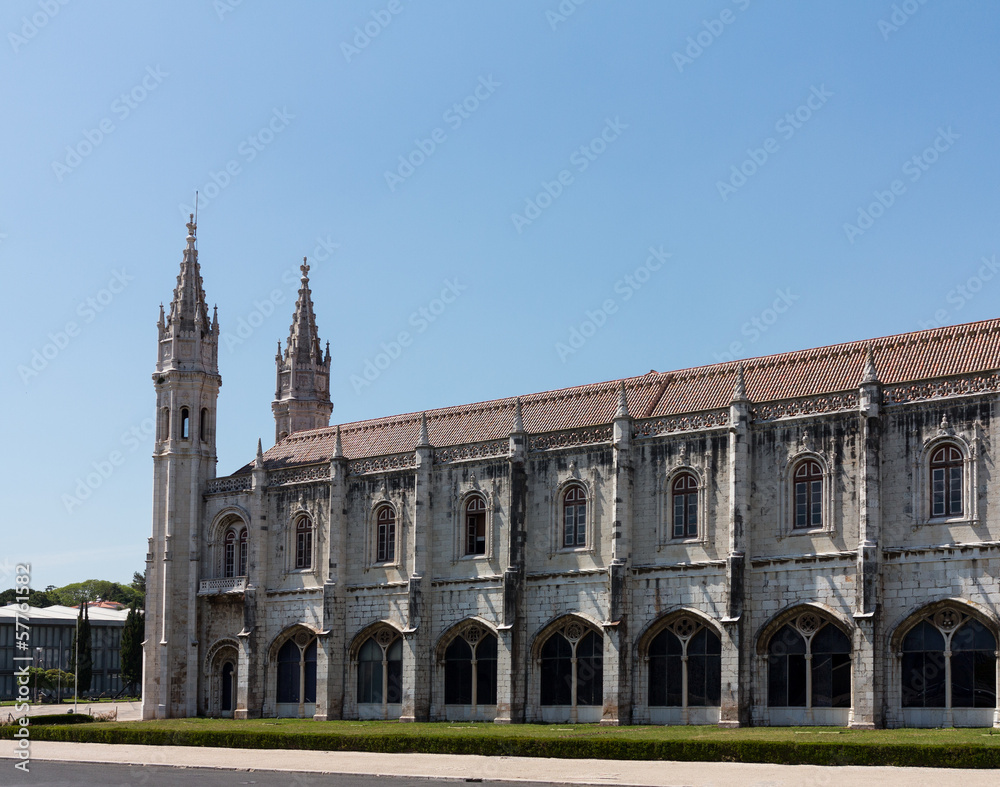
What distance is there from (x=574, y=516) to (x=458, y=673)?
24.4ft

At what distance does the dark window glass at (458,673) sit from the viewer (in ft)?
158

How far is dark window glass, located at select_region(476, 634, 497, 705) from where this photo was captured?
4762 centimetres

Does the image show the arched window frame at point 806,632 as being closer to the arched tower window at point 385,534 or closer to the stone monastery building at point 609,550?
the stone monastery building at point 609,550

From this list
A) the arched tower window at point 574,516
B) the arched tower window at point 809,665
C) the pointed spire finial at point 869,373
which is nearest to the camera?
the pointed spire finial at point 869,373

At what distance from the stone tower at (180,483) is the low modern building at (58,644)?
133ft

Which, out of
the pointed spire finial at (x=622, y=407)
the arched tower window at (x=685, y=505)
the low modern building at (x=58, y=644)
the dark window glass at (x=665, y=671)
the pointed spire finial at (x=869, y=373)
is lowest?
the low modern building at (x=58, y=644)

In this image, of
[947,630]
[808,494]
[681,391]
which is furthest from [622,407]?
[947,630]

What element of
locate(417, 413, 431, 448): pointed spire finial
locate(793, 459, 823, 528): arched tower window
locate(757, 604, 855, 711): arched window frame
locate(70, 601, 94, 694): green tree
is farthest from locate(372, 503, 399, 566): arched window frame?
locate(70, 601, 94, 694): green tree

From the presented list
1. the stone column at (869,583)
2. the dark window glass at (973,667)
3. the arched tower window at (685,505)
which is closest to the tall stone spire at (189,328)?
the arched tower window at (685,505)

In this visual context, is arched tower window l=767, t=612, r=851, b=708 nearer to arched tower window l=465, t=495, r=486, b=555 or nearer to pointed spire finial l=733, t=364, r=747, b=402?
pointed spire finial l=733, t=364, r=747, b=402

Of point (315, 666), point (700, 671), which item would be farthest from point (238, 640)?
point (700, 671)

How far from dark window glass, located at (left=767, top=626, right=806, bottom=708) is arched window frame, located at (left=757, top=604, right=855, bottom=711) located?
62 mm

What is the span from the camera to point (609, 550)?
4512cm

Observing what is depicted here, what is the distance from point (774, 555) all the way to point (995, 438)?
754 cm
